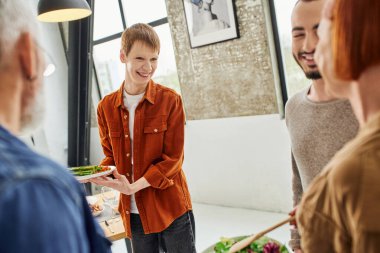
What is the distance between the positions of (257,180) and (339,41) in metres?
3.48

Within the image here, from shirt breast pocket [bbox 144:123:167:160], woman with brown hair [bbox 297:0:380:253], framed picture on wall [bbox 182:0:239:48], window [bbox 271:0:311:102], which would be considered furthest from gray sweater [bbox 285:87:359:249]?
framed picture on wall [bbox 182:0:239:48]

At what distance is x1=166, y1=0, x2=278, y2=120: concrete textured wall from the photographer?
365 cm

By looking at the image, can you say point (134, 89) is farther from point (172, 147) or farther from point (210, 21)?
point (210, 21)

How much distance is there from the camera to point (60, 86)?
6.36 m

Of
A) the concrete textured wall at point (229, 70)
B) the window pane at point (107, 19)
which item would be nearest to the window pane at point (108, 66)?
the window pane at point (107, 19)

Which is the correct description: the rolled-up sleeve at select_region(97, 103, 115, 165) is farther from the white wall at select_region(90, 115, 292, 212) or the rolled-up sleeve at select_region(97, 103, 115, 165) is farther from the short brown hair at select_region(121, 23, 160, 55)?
the white wall at select_region(90, 115, 292, 212)

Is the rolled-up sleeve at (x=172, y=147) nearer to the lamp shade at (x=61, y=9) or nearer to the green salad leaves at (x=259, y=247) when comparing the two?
the green salad leaves at (x=259, y=247)

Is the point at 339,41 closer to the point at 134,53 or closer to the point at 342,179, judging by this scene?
the point at 342,179

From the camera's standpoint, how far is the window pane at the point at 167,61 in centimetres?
478

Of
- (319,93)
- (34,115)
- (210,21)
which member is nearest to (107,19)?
(210,21)

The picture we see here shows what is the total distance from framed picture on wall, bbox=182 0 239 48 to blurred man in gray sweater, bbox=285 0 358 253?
98.0 inches

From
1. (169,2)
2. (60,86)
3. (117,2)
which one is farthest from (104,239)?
(60,86)

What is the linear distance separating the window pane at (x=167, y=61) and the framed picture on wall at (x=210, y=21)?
0.63 metres

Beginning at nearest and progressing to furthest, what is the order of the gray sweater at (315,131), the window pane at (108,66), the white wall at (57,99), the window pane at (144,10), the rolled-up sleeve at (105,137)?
the gray sweater at (315,131)
the rolled-up sleeve at (105,137)
the window pane at (144,10)
the window pane at (108,66)
the white wall at (57,99)
